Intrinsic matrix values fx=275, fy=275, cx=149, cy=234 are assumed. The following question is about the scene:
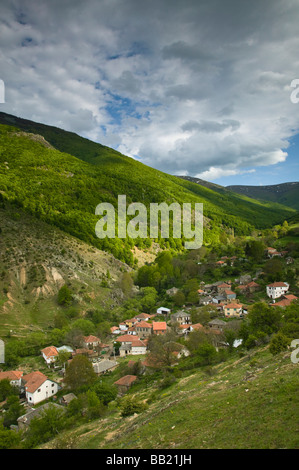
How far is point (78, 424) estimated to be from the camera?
23.7m

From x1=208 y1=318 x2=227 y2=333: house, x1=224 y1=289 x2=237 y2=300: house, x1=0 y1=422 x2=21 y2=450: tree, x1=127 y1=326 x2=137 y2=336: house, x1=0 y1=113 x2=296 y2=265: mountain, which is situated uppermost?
x1=0 y1=113 x2=296 y2=265: mountain

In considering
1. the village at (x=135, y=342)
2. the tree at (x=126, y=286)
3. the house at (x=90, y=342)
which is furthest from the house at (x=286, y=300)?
the tree at (x=126, y=286)

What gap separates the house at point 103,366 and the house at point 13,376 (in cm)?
955

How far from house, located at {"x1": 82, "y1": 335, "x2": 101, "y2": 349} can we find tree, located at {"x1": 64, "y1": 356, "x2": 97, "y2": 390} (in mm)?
13624

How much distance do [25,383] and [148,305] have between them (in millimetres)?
34096

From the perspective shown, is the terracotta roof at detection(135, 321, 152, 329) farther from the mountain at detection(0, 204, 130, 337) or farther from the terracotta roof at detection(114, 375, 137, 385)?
the terracotta roof at detection(114, 375, 137, 385)

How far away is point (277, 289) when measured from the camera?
5431 centimetres

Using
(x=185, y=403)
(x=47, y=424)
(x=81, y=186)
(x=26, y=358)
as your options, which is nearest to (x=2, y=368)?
(x=26, y=358)

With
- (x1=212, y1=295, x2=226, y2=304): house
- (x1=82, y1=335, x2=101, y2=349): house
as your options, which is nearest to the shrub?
(x1=82, y1=335, x2=101, y2=349): house

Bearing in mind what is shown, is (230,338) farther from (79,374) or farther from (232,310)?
(79,374)

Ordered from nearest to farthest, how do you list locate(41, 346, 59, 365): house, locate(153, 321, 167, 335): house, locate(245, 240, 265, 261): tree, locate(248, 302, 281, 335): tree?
1. locate(248, 302, 281, 335): tree
2. locate(41, 346, 59, 365): house
3. locate(153, 321, 167, 335): house
4. locate(245, 240, 265, 261): tree

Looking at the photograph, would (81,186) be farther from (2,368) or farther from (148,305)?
(2,368)

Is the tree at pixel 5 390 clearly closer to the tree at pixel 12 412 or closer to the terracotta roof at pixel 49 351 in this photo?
the tree at pixel 12 412

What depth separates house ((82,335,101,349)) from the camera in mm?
46125
